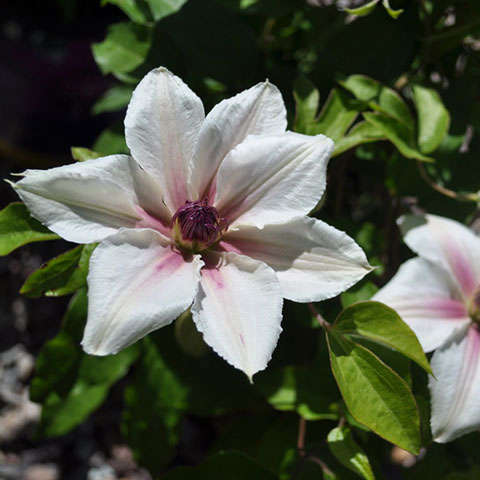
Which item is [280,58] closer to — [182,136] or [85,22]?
[182,136]

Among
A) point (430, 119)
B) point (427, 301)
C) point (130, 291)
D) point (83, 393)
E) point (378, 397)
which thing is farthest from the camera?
point (83, 393)

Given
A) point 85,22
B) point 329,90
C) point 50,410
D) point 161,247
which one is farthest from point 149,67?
point 85,22

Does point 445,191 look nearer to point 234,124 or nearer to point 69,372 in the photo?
point 234,124

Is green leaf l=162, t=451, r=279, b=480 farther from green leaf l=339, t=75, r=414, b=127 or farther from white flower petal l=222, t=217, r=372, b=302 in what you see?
green leaf l=339, t=75, r=414, b=127

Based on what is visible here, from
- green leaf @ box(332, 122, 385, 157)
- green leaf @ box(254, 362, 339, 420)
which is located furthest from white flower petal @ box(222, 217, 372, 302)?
green leaf @ box(254, 362, 339, 420)

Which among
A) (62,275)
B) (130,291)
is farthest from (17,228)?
(130,291)
